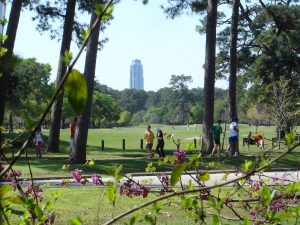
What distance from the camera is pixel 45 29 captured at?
26578 millimetres

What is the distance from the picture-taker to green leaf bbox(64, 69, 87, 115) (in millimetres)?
1136

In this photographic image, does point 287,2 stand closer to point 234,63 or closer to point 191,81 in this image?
point 234,63

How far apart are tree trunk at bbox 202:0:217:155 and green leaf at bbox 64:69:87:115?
2051 cm

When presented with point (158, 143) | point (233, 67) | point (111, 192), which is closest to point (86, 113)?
point (158, 143)

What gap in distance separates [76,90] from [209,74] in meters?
20.8

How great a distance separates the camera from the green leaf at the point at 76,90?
3.73 ft

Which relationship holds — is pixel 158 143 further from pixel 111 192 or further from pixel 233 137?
pixel 111 192

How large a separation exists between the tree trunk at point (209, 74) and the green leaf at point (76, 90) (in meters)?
20.5

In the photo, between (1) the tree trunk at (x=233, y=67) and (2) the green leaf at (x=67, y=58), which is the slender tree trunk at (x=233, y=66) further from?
(2) the green leaf at (x=67, y=58)

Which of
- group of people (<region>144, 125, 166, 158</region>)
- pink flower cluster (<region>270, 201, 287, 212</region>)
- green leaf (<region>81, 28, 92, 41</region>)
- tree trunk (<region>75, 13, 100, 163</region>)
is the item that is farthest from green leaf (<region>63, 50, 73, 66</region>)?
group of people (<region>144, 125, 166, 158</region>)

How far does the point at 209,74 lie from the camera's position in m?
21.7

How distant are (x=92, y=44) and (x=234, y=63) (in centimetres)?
726

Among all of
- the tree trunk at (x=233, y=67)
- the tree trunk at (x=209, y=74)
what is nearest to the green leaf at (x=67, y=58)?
the tree trunk at (x=209, y=74)

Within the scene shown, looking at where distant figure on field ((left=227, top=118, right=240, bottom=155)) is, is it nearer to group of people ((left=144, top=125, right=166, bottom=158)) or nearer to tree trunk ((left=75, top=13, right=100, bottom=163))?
group of people ((left=144, top=125, right=166, bottom=158))
